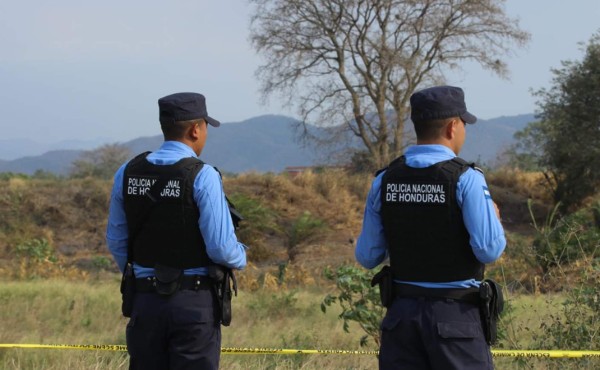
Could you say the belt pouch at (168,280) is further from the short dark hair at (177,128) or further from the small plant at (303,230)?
the small plant at (303,230)

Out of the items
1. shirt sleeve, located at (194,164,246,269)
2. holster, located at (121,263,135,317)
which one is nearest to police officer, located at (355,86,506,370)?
shirt sleeve, located at (194,164,246,269)

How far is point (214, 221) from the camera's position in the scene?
12.5ft

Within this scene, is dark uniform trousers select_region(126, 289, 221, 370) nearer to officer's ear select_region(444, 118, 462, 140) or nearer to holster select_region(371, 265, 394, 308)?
holster select_region(371, 265, 394, 308)

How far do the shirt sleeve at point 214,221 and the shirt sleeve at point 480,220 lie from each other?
3.83 feet

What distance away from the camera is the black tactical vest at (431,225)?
3385 millimetres

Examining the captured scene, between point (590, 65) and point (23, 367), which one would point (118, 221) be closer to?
point (23, 367)

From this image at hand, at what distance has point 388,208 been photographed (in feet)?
11.6

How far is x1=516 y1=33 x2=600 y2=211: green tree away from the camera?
20.2 meters

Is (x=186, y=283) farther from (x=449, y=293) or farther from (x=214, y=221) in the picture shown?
(x=449, y=293)

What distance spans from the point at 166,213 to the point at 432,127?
1377mm

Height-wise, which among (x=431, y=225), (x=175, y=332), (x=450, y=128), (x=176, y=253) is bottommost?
(x=175, y=332)

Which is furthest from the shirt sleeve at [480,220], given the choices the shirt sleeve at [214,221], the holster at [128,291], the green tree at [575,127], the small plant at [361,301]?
the green tree at [575,127]

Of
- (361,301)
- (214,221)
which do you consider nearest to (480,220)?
(214,221)

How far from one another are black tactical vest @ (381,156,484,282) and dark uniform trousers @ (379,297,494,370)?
127 millimetres
